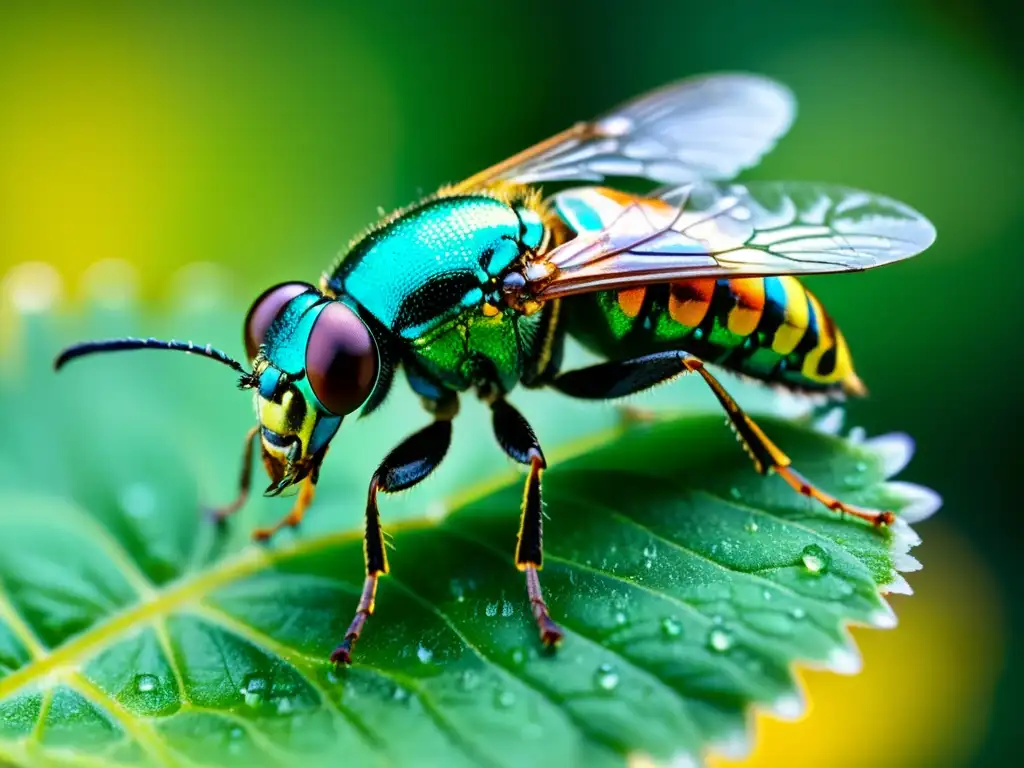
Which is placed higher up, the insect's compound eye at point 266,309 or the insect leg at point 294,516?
the insect's compound eye at point 266,309

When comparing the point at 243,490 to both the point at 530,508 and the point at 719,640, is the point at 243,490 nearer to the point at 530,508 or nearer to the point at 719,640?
the point at 530,508

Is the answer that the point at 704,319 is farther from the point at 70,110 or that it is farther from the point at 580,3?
the point at 70,110

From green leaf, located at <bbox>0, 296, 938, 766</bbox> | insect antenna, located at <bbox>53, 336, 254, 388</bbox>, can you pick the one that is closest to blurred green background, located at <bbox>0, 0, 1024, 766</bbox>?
green leaf, located at <bbox>0, 296, 938, 766</bbox>

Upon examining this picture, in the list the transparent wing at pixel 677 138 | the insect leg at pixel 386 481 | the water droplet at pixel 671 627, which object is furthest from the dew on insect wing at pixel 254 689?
the transparent wing at pixel 677 138

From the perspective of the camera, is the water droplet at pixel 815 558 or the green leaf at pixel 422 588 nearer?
the green leaf at pixel 422 588

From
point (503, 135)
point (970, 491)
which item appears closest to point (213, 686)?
point (970, 491)

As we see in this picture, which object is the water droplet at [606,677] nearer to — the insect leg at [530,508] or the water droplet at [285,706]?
the insect leg at [530,508]
